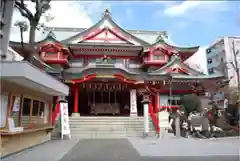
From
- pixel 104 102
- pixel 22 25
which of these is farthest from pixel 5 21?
pixel 104 102

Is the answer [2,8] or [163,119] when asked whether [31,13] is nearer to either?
[2,8]

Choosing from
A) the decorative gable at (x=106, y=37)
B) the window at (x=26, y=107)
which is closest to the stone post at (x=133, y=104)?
the decorative gable at (x=106, y=37)

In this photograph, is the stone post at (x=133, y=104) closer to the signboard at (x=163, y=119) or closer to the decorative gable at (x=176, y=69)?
the decorative gable at (x=176, y=69)

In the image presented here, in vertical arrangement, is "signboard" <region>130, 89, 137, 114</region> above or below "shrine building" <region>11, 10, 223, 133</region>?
below

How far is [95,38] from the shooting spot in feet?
72.8

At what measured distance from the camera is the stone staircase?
14164 millimetres

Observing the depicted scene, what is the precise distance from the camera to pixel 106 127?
15.0 m

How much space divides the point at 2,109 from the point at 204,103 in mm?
15622

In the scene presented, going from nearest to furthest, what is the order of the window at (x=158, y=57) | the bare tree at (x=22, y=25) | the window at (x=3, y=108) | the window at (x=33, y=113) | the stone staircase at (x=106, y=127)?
the window at (x=3, y=108), the window at (x=33, y=113), the bare tree at (x=22, y=25), the stone staircase at (x=106, y=127), the window at (x=158, y=57)

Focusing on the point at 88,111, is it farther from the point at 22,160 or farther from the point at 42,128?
the point at 22,160

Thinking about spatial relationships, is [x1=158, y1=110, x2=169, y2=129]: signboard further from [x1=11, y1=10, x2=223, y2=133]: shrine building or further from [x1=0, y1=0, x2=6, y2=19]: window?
[x1=0, y1=0, x2=6, y2=19]: window

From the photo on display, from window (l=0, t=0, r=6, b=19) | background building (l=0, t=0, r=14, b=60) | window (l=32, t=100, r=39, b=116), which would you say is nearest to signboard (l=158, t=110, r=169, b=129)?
window (l=32, t=100, r=39, b=116)

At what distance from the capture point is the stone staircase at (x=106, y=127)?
558 inches

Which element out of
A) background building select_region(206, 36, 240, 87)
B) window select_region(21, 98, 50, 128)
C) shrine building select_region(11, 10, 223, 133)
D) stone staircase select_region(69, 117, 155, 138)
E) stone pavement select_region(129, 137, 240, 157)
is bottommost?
stone pavement select_region(129, 137, 240, 157)
